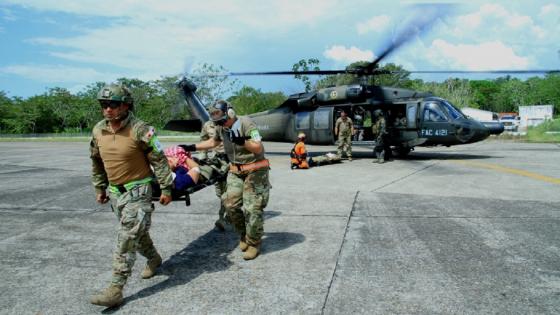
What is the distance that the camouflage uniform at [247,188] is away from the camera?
4.79 m

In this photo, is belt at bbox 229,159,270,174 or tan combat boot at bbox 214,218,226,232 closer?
belt at bbox 229,159,270,174

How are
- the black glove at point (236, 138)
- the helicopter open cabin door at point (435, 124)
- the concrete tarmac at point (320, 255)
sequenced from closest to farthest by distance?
1. the concrete tarmac at point (320, 255)
2. the black glove at point (236, 138)
3. the helicopter open cabin door at point (435, 124)

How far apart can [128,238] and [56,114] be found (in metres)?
74.2

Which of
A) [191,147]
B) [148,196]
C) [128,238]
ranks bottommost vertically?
[128,238]

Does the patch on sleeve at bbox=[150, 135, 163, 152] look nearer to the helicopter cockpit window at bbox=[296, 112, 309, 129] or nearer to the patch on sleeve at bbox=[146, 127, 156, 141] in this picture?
the patch on sleeve at bbox=[146, 127, 156, 141]

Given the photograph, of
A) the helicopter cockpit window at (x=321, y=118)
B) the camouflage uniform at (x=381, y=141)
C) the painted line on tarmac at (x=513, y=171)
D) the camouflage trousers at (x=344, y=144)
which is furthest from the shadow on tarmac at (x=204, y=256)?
the helicopter cockpit window at (x=321, y=118)

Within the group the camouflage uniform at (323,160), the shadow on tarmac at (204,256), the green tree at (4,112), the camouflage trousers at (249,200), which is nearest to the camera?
the shadow on tarmac at (204,256)

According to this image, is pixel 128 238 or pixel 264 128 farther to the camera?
pixel 264 128

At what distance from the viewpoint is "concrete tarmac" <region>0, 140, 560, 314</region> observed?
11.8ft

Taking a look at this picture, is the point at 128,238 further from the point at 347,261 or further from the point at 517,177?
the point at 517,177

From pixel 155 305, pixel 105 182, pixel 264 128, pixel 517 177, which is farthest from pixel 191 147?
pixel 264 128

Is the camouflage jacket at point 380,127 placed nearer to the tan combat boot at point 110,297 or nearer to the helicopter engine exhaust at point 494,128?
the helicopter engine exhaust at point 494,128

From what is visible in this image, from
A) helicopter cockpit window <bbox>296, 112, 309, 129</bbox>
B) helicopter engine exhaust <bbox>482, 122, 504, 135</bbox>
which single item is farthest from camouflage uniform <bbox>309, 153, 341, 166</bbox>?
helicopter engine exhaust <bbox>482, 122, 504, 135</bbox>

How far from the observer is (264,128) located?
691 inches
